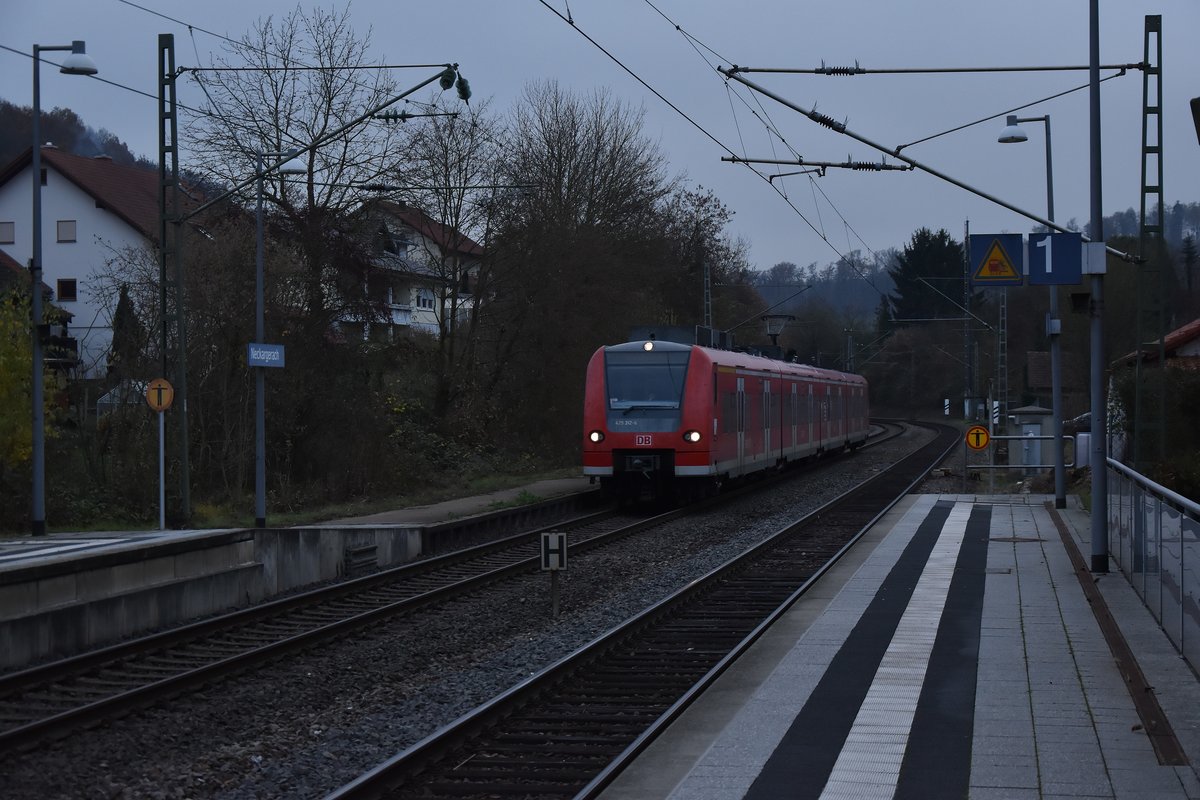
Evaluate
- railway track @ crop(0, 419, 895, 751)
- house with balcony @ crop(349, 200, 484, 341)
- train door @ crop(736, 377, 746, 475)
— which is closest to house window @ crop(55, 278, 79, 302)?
house with balcony @ crop(349, 200, 484, 341)

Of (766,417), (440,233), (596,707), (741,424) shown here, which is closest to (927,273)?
(440,233)

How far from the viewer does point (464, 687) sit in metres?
9.86

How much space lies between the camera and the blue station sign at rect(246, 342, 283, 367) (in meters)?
20.0

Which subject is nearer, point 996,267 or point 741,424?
point 996,267

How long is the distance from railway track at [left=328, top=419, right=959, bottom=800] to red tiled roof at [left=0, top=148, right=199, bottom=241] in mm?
41720

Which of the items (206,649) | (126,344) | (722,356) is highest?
(126,344)

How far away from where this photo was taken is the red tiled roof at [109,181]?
51406 mm

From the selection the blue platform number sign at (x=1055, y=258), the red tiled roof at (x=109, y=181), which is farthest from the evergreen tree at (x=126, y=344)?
the red tiled roof at (x=109, y=181)

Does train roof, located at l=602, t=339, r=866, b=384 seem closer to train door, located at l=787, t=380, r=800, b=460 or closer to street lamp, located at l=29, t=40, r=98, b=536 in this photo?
train door, located at l=787, t=380, r=800, b=460

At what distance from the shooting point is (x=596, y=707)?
8.98 meters

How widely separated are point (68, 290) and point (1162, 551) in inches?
1928

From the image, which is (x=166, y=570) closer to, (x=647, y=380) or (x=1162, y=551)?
(x=1162, y=551)

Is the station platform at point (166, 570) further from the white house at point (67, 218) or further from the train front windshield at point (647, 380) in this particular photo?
the white house at point (67, 218)

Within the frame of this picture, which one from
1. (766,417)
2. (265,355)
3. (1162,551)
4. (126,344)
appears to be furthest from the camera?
(766,417)
